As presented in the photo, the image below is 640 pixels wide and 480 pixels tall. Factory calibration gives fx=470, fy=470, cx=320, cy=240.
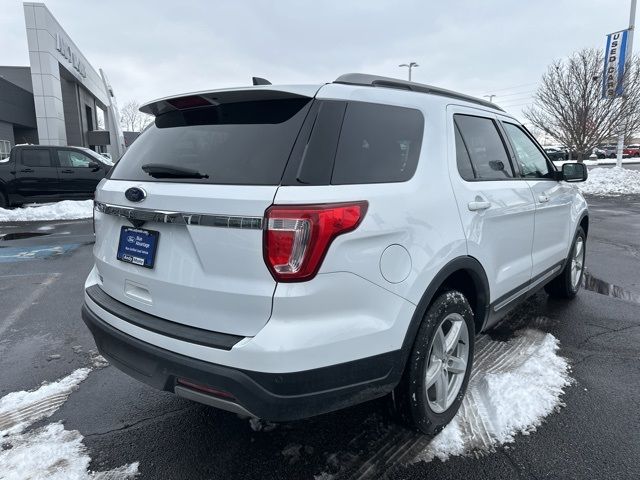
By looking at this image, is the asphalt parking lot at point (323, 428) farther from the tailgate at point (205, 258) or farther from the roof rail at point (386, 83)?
the roof rail at point (386, 83)

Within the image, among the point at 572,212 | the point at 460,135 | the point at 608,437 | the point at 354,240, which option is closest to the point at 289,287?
the point at 354,240

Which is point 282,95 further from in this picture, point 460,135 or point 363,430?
point 363,430

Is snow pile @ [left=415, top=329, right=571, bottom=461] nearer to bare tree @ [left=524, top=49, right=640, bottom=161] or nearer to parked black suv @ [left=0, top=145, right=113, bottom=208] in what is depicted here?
parked black suv @ [left=0, top=145, right=113, bottom=208]

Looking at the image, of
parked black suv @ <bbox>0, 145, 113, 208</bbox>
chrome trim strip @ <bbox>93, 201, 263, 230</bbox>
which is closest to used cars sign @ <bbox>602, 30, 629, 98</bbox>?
parked black suv @ <bbox>0, 145, 113, 208</bbox>

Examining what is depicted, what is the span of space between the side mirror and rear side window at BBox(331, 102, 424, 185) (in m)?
2.47

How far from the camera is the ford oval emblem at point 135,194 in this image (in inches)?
89.0

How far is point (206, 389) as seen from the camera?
207 cm

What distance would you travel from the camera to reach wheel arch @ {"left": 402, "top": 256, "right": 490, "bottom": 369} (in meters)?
2.28

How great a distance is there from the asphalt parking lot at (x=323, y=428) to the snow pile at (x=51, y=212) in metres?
8.21

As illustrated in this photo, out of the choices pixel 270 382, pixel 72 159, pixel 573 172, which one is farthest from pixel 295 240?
pixel 72 159

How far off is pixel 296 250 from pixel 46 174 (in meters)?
13.3

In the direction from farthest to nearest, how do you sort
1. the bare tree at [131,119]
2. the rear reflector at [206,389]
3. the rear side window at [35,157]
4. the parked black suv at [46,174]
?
the bare tree at [131,119] < the rear side window at [35,157] < the parked black suv at [46,174] < the rear reflector at [206,389]

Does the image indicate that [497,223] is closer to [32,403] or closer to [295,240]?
[295,240]

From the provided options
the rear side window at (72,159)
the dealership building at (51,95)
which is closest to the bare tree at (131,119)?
the dealership building at (51,95)
